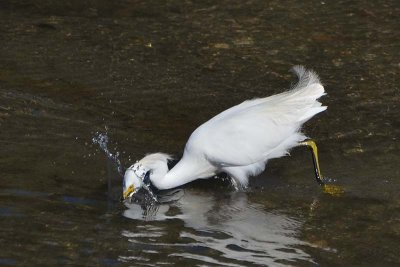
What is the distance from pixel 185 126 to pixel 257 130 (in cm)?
101

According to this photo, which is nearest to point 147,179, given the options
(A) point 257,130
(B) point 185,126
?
(A) point 257,130

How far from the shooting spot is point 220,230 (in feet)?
20.2

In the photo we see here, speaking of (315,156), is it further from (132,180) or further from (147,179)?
(132,180)

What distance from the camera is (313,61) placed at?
31.6 feet

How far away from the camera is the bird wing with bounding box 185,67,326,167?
7.08 meters

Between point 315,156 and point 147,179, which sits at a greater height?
point 315,156

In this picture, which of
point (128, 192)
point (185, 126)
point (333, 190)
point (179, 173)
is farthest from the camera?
point (185, 126)

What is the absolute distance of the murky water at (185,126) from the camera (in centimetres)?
585

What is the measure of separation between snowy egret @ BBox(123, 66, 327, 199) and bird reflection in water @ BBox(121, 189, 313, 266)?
205 mm

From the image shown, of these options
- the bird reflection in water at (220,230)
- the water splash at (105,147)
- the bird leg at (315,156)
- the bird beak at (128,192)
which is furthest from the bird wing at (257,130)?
the bird beak at (128,192)

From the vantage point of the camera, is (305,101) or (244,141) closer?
(244,141)

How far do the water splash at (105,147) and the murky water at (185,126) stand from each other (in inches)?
1.3

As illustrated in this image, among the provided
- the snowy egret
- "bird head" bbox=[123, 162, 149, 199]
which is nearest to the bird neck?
the snowy egret

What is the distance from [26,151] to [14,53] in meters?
2.53
